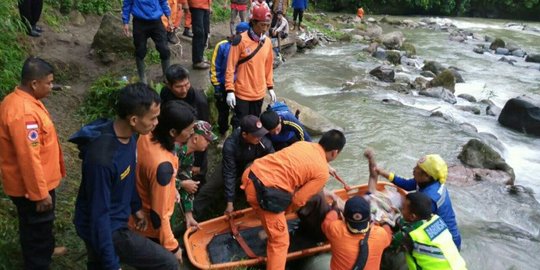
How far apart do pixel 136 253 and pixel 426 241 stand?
A: 2.51m

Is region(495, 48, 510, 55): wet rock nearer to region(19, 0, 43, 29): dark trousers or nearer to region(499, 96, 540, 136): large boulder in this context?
region(499, 96, 540, 136): large boulder

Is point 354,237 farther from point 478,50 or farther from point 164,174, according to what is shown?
point 478,50

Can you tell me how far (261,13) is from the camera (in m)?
5.20

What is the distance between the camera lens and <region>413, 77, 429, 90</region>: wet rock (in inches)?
520

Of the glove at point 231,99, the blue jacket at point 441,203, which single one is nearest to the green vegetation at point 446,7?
the glove at point 231,99

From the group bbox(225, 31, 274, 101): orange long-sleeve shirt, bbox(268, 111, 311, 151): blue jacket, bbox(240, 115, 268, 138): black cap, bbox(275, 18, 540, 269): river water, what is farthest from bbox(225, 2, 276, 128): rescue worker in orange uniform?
bbox(275, 18, 540, 269): river water

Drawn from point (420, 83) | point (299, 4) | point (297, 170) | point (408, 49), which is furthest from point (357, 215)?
point (408, 49)

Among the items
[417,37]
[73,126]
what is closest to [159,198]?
[73,126]

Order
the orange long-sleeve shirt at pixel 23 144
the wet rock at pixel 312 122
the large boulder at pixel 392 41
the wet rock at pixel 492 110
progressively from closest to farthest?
1. the orange long-sleeve shirt at pixel 23 144
2. the wet rock at pixel 312 122
3. the wet rock at pixel 492 110
4. the large boulder at pixel 392 41

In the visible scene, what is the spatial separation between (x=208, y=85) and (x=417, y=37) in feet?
62.1

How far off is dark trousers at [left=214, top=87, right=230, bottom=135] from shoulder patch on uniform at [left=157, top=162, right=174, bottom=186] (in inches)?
115

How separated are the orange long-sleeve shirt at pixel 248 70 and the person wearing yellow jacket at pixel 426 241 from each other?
2.52 m

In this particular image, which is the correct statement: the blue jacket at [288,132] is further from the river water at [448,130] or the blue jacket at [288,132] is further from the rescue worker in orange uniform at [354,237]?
the river water at [448,130]

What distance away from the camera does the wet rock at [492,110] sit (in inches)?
450
